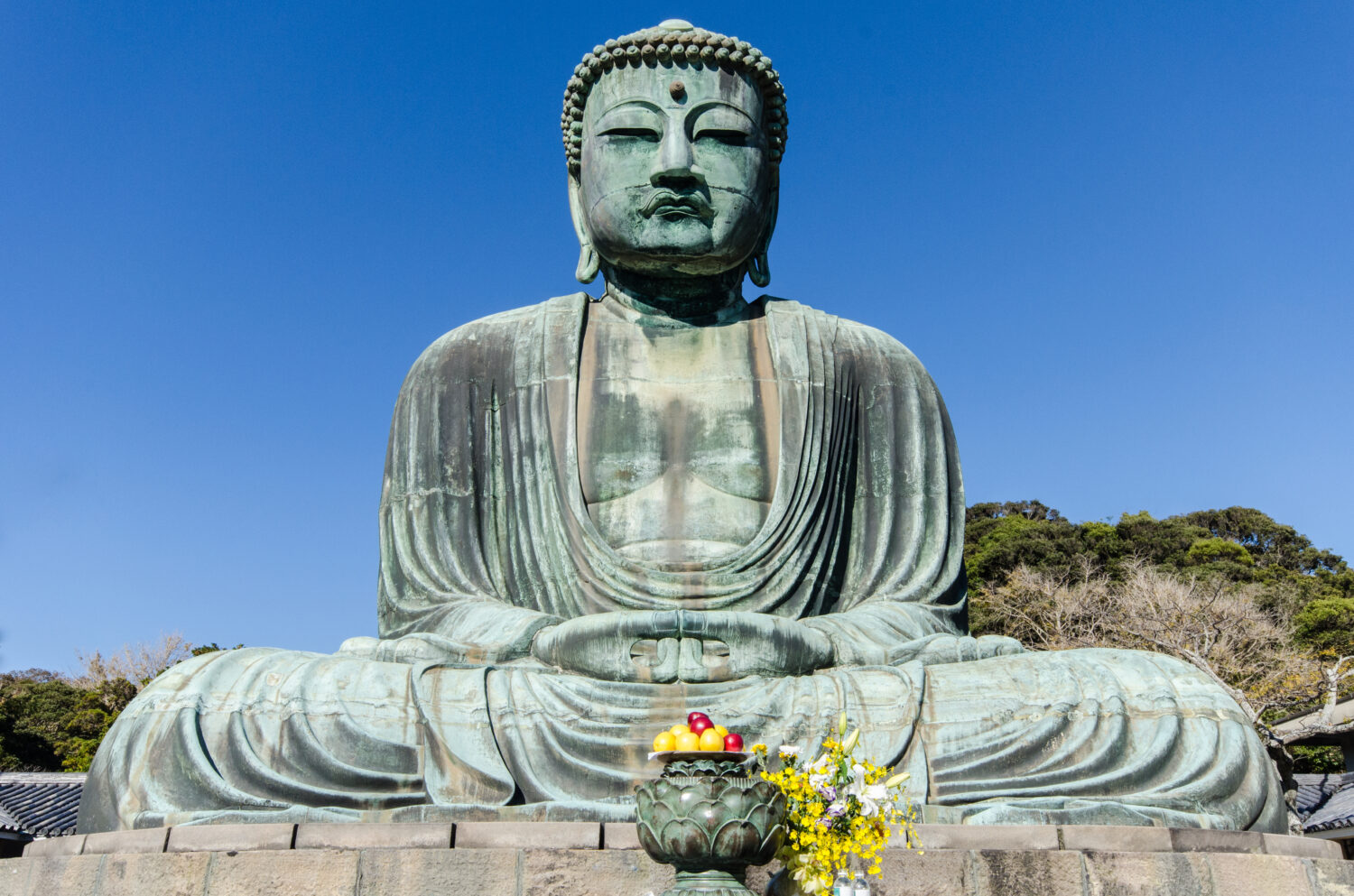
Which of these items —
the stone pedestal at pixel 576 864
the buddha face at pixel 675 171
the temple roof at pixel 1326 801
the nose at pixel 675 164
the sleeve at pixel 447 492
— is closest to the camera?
the stone pedestal at pixel 576 864

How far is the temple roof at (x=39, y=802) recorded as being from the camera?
1747cm

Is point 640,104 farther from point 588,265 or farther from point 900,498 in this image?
point 900,498

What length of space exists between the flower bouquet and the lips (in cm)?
435

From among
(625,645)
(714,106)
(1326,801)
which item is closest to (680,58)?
(714,106)

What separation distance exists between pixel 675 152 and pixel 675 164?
9 cm

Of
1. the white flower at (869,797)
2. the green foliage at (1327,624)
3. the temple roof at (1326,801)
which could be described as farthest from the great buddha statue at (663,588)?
the green foliage at (1327,624)

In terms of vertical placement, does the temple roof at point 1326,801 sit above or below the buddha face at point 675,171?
below

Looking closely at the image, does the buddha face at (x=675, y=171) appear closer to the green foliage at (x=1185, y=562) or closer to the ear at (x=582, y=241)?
the ear at (x=582, y=241)

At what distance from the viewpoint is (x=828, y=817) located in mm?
4078

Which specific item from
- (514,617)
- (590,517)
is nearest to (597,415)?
(590,517)

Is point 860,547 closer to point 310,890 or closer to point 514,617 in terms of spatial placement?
point 514,617

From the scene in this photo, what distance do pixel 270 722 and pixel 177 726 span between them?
0.38 metres

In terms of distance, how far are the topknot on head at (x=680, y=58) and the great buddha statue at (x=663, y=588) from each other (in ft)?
0.07

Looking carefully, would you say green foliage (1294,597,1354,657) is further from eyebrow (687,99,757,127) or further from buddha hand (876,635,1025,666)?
buddha hand (876,635,1025,666)
